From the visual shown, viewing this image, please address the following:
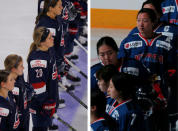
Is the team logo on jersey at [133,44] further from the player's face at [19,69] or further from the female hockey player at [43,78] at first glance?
the player's face at [19,69]

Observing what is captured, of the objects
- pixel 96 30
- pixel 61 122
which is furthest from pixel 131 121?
pixel 96 30

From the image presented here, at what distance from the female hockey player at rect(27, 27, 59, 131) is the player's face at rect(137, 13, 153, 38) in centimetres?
69

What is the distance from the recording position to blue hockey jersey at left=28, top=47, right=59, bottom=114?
203 cm

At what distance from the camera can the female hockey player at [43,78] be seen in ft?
6.69

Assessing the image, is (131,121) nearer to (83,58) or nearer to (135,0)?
(83,58)

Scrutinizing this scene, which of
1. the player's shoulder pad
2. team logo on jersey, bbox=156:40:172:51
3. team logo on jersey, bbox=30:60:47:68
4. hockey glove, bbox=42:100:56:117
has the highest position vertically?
team logo on jersey, bbox=156:40:172:51

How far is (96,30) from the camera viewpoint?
2.03 m

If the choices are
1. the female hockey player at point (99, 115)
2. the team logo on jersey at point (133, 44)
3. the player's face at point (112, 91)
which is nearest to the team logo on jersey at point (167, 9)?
the team logo on jersey at point (133, 44)

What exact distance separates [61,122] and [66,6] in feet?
3.17

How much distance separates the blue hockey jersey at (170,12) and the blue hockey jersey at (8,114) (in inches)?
50.1

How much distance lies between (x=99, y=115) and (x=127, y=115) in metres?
0.22

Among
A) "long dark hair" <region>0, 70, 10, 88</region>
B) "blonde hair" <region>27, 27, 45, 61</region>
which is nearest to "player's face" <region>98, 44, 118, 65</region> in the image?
"blonde hair" <region>27, 27, 45, 61</region>

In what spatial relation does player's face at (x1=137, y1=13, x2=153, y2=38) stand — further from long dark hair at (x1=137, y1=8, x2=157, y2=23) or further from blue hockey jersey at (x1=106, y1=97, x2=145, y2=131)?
blue hockey jersey at (x1=106, y1=97, x2=145, y2=131)

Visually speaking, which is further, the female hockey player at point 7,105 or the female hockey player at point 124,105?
the female hockey player at point 124,105
